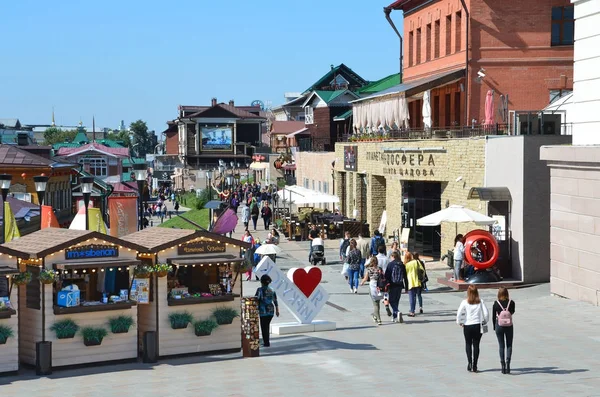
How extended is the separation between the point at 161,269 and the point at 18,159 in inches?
1421

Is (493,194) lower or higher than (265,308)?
higher

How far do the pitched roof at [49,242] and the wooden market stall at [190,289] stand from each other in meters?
0.62

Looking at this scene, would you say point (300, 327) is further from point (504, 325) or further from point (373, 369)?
point (504, 325)

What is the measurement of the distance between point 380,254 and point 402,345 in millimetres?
7433

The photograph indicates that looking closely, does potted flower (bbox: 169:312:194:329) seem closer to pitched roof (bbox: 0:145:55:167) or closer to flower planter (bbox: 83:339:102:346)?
flower planter (bbox: 83:339:102:346)

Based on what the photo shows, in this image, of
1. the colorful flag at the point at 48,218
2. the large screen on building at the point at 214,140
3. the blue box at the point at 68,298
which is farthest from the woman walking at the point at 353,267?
the large screen on building at the point at 214,140

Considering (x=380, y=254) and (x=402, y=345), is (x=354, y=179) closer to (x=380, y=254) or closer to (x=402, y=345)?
(x=380, y=254)

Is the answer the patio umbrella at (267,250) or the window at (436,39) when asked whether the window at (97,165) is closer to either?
the window at (436,39)

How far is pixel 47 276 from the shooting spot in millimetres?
16609

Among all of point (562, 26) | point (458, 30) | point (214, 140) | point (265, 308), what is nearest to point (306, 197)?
point (458, 30)

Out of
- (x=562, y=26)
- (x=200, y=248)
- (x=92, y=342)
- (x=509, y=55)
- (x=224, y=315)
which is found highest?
(x=562, y=26)

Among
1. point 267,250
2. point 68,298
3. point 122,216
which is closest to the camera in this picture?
point 68,298

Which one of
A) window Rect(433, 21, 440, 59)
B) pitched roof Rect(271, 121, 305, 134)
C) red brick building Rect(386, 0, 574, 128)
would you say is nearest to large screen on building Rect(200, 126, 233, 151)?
pitched roof Rect(271, 121, 305, 134)

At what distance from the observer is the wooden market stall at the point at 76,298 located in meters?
16.9
